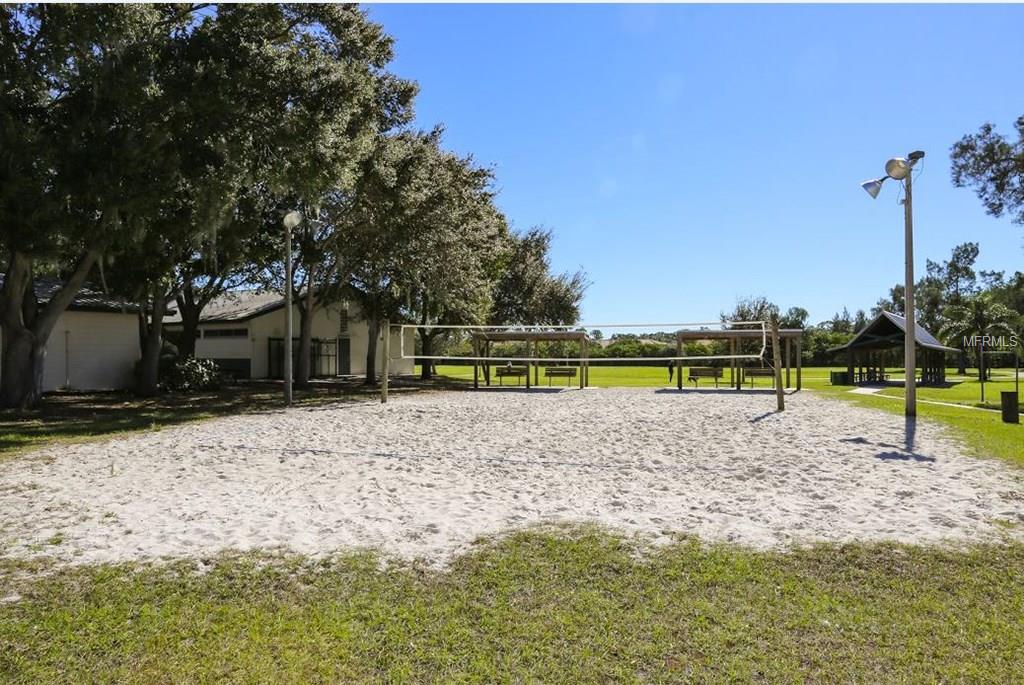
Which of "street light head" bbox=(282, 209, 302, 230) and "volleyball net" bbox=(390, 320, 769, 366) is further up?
"street light head" bbox=(282, 209, 302, 230)

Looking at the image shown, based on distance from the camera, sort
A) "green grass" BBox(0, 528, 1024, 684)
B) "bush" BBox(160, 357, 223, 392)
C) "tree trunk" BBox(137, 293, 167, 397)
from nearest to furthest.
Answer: "green grass" BBox(0, 528, 1024, 684) → "tree trunk" BBox(137, 293, 167, 397) → "bush" BBox(160, 357, 223, 392)

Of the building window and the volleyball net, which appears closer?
the volleyball net

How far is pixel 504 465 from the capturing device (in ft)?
25.1

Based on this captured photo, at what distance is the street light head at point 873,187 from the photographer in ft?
35.4

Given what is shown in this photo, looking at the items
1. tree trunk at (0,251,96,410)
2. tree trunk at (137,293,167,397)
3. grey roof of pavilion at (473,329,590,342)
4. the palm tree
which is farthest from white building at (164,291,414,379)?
the palm tree

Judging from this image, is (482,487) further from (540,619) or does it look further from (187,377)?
(187,377)

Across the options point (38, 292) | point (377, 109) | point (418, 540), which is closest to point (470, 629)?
point (418, 540)

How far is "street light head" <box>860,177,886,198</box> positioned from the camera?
1080cm

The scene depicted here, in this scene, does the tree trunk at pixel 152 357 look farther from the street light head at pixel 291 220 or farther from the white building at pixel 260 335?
the white building at pixel 260 335

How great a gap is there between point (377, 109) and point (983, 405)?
16.9 m

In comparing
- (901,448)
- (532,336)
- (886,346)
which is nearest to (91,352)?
(532,336)

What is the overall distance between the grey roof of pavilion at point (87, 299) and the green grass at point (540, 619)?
786 inches

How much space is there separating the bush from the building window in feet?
25.9

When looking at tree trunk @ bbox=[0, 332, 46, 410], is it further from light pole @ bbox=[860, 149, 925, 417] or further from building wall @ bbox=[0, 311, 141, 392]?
light pole @ bbox=[860, 149, 925, 417]
